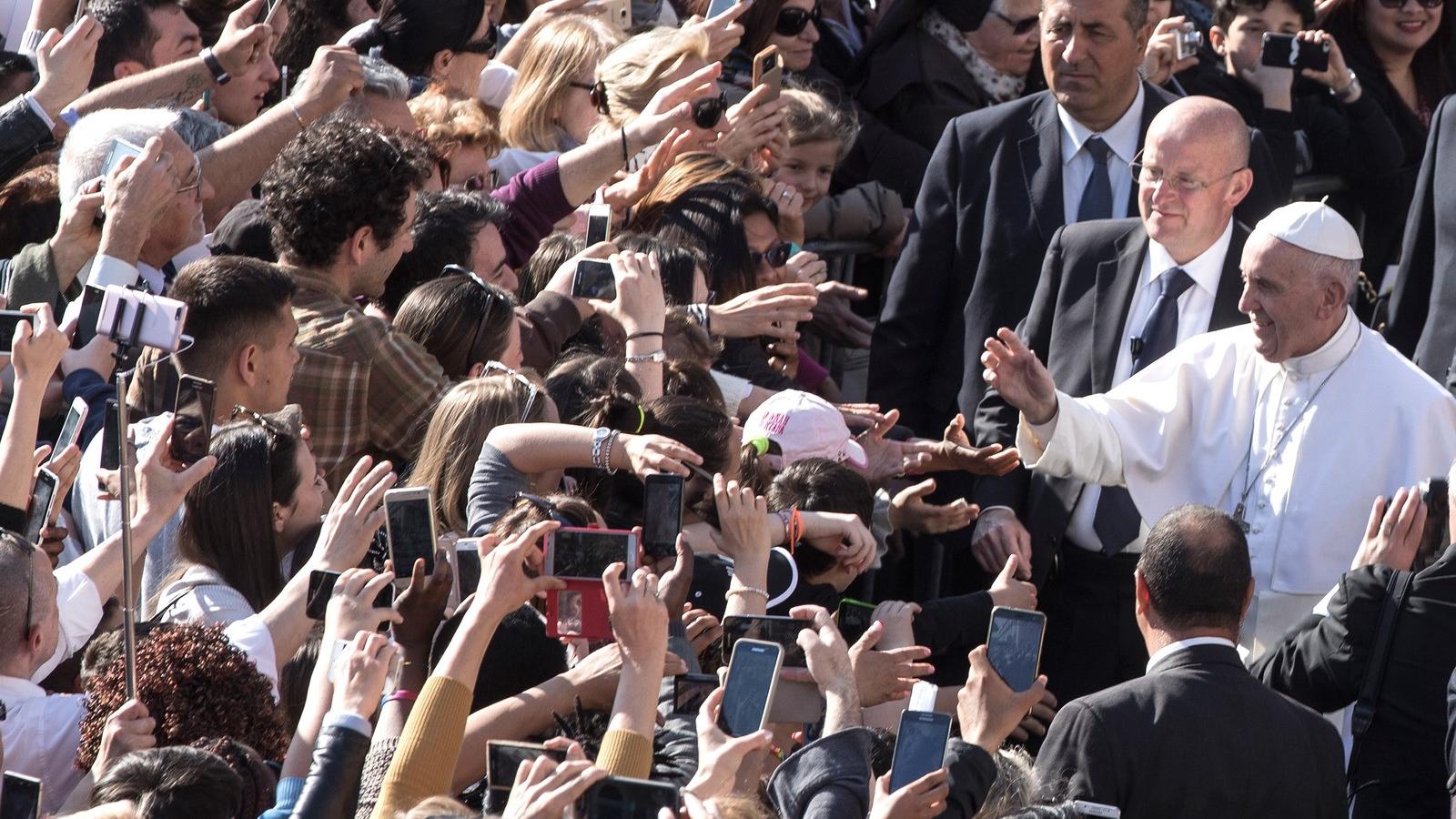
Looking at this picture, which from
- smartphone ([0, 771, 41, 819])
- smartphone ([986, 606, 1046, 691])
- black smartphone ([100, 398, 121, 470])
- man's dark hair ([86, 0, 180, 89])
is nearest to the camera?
smartphone ([0, 771, 41, 819])

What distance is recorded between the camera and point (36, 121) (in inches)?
202

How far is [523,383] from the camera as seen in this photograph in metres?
4.78

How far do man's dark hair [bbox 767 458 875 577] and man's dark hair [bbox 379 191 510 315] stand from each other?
1022 millimetres

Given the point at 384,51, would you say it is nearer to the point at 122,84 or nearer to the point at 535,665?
the point at 122,84

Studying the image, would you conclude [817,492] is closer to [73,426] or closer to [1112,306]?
[1112,306]

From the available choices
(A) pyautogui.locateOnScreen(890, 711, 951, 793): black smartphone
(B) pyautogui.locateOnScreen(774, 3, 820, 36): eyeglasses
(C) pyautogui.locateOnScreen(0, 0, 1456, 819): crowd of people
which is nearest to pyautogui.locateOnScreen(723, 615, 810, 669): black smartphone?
(C) pyautogui.locateOnScreen(0, 0, 1456, 819): crowd of people

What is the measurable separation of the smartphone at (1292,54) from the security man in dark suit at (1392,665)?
136 inches

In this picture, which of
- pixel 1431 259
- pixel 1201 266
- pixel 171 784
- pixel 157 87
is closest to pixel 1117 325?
pixel 1201 266

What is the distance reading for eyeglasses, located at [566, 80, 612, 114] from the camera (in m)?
6.65

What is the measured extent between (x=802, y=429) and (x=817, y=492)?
0.23 metres

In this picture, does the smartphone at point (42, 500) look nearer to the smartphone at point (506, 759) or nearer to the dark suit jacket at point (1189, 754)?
the smartphone at point (506, 759)

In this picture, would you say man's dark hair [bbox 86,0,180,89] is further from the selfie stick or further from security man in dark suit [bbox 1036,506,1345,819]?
security man in dark suit [bbox 1036,506,1345,819]

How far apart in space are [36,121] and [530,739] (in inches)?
93.6

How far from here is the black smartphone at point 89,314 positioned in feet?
12.7
